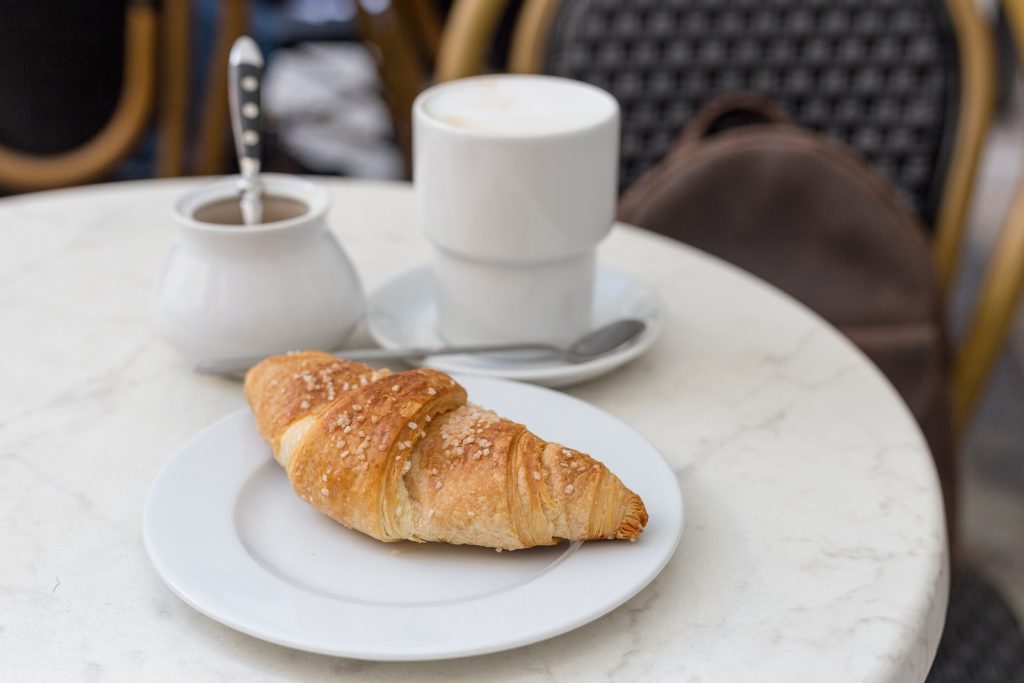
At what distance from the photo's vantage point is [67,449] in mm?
575

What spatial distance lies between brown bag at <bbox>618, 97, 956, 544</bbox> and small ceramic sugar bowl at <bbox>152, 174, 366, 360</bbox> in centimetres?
44

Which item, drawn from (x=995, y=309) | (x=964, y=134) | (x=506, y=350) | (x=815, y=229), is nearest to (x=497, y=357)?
(x=506, y=350)

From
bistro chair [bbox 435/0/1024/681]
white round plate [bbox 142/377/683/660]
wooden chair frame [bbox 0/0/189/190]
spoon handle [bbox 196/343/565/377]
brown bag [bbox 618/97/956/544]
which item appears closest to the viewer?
white round plate [bbox 142/377/683/660]

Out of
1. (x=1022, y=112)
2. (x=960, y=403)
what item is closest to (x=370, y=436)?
(x=960, y=403)

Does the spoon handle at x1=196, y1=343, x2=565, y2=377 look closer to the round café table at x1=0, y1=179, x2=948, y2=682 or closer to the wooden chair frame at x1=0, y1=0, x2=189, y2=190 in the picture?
the round café table at x1=0, y1=179, x2=948, y2=682

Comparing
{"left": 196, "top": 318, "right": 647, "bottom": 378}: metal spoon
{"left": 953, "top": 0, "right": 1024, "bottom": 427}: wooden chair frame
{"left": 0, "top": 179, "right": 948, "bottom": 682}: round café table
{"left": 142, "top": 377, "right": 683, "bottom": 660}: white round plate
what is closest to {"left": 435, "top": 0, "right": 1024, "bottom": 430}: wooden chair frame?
{"left": 953, "top": 0, "right": 1024, "bottom": 427}: wooden chair frame

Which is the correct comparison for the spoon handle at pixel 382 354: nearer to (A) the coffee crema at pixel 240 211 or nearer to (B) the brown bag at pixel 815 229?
(A) the coffee crema at pixel 240 211

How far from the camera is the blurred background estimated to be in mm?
1135

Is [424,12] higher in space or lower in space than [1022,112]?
higher

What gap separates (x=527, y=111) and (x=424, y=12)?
166 cm

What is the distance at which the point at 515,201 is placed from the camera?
24.9 inches

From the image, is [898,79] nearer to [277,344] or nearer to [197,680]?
[277,344]

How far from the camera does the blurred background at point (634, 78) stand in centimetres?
113

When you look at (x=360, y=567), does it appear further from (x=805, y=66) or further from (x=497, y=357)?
(x=805, y=66)
